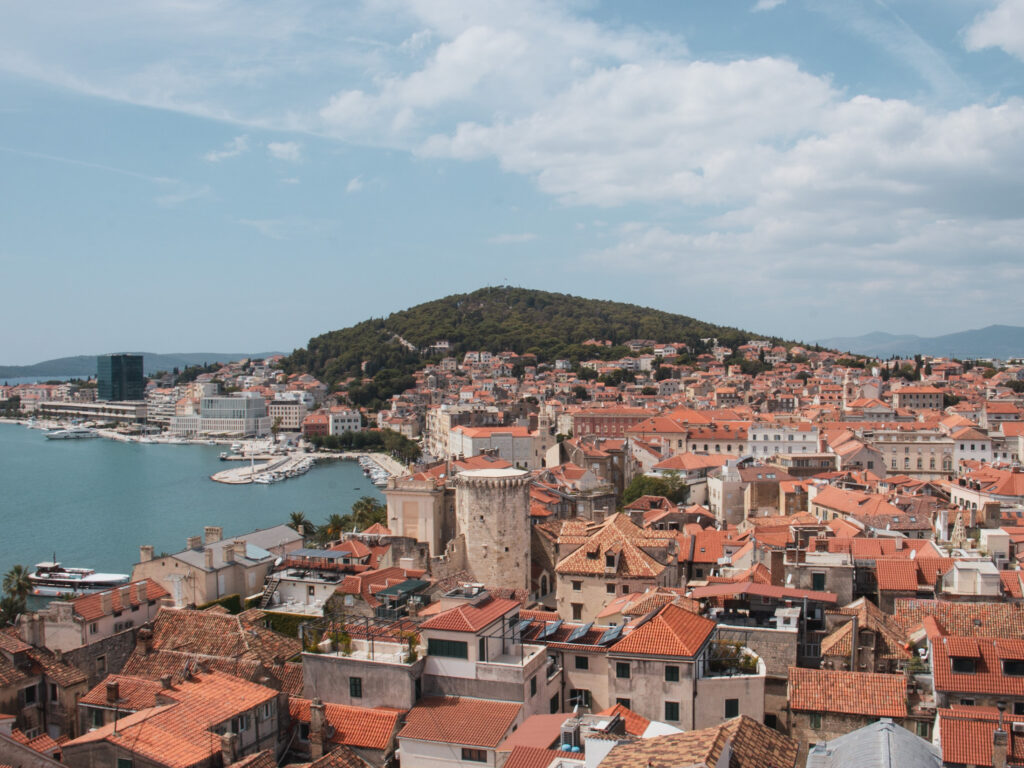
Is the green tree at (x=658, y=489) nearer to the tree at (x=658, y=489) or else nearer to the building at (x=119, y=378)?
the tree at (x=658, y=489)

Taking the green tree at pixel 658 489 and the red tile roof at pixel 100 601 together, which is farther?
the green tree at pixel 658 489

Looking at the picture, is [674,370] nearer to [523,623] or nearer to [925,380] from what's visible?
[925,380]

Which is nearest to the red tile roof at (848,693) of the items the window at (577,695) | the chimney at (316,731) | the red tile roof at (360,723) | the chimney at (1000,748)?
the chimney at (1000,748)

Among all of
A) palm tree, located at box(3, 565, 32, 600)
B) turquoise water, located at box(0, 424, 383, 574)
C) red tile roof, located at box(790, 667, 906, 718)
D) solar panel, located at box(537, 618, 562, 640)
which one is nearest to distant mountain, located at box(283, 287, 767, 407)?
turquoise water, located at box(0, 424, 383, 574)

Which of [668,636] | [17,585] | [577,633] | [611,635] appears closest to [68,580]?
[17,585]

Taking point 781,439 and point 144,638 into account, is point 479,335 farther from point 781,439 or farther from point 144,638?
point 144,638

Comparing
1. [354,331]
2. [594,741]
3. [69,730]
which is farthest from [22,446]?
[594,741]
